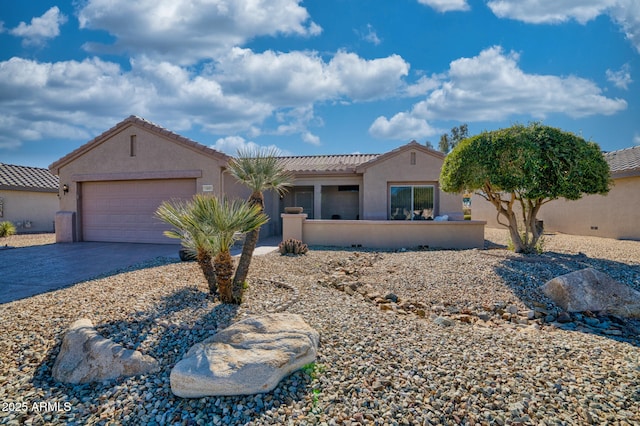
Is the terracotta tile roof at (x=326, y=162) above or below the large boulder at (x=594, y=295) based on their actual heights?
above

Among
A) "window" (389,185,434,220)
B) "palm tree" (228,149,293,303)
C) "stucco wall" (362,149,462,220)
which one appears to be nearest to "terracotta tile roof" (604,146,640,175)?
"stucco wall" (362,149,462,220)

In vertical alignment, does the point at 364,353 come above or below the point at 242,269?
below

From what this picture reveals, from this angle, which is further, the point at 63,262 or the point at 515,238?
the point at 515,238

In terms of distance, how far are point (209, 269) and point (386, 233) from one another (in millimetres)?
8582

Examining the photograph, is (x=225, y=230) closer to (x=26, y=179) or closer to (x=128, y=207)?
(x=128, y=207)

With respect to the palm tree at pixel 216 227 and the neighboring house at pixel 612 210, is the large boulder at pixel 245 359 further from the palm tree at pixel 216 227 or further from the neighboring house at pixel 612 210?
the neighboring house at pixel 612 210

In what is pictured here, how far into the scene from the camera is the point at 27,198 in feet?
68.5

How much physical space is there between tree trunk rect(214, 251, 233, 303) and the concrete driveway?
13.0 ft

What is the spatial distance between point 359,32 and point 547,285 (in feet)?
32.3

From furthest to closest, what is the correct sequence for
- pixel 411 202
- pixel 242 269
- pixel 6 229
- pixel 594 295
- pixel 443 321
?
1. pixel 6 229
2. pixel 411 202
3. pixel 594 295
4. pixel 242 269
5. pixel 443 321

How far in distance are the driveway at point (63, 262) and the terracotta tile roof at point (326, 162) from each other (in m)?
6.07

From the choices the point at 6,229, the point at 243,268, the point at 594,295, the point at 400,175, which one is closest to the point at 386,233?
the point at 400,175

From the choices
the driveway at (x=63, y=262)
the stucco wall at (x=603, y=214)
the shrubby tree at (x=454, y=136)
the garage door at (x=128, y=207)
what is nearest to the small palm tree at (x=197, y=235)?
the driveway at (x=63, y=262)

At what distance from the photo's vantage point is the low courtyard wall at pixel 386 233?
510 inches
